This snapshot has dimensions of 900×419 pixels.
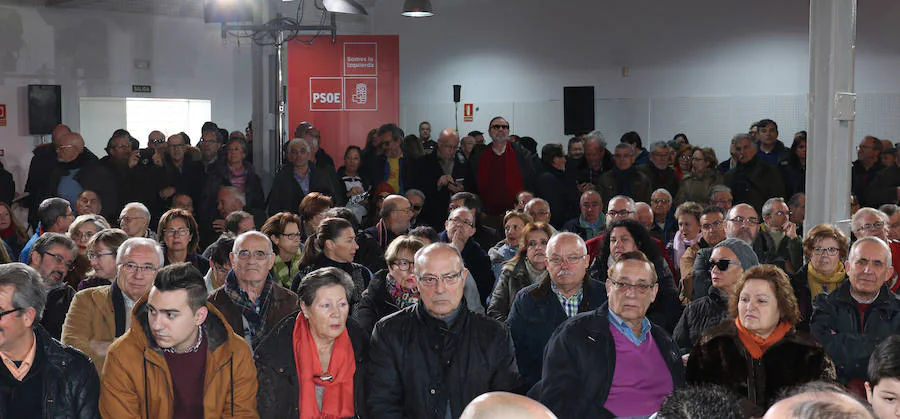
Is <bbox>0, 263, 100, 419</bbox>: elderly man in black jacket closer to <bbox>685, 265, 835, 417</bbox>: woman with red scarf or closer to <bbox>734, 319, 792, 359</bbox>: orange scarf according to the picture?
<bbox>685, 265, 835, 417</bbox>: woman with red scarf

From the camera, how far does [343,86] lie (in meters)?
10.3

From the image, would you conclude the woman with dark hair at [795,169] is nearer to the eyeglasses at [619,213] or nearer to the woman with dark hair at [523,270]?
the eyeglasses at [619,213]

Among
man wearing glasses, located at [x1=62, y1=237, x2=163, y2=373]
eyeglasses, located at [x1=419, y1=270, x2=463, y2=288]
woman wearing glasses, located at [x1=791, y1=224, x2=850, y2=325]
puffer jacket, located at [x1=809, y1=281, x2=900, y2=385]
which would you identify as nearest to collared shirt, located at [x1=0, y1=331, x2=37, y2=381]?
man wearing glasses, located at [x1=62, y1=237, x2=163, y2=373]

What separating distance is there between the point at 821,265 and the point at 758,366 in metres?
1.68

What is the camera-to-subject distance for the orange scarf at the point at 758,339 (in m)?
4.02

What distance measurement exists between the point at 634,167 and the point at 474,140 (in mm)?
2917

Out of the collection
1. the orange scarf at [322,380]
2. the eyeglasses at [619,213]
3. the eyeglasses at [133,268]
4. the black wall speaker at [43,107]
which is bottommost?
the orange scarf at [322,380]

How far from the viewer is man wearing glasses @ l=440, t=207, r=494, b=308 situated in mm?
6340

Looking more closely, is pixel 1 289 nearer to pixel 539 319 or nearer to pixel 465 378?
pixel 465 378

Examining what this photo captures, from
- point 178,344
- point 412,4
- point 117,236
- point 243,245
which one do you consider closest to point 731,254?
point 243,245

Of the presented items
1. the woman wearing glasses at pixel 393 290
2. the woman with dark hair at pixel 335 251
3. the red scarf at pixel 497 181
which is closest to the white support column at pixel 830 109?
the woman wearing glasses at pixel 393 290

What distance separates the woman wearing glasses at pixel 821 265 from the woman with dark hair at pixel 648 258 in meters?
0.70

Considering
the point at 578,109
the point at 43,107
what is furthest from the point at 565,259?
the point at 43,107

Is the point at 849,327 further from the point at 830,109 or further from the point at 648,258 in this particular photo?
the point at 830,109
